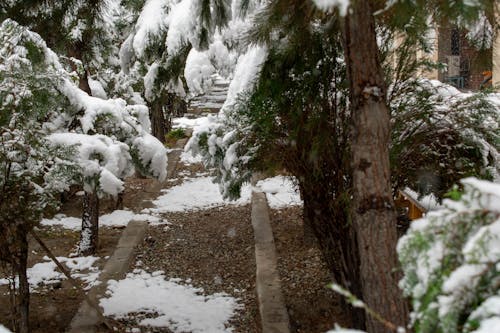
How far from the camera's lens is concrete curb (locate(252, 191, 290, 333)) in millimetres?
5414

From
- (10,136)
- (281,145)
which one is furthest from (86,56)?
(281,145)

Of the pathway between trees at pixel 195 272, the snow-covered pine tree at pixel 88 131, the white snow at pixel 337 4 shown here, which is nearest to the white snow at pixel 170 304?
the pathway between trees at pixel 195 272

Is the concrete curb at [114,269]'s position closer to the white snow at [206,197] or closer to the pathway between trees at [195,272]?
the pathway between trees at [195,272]

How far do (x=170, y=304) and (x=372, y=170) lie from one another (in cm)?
368

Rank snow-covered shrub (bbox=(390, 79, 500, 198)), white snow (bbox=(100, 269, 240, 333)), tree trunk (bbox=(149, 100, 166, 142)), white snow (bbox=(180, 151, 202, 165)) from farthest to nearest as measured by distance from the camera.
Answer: tree trunk (bbox=(149, 100, 166, 142)) → white snow (bbox=(180, 151, 202, 165)) → white snow (bbox=(100, 269, 240, 333)) → snow-covered shrub (bbox=(390, 79, 500, 198))

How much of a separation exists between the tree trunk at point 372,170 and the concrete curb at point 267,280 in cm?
219

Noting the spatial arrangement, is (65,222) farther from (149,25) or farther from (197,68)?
(149,25)

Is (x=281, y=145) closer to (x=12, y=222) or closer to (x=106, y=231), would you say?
(x=12, y=222)

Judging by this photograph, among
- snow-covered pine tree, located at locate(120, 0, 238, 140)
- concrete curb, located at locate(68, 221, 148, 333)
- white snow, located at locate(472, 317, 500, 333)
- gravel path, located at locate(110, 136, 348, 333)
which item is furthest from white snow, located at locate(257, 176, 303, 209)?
white snow, located at locate(472, 317, 500, 333)

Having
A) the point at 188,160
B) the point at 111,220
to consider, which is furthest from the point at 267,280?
the point at 188,160

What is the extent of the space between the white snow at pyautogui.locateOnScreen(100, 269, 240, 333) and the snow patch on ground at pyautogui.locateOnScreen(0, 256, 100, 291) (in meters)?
0.51

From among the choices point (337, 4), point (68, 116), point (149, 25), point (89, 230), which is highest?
point (149, 25)

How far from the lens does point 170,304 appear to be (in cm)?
625

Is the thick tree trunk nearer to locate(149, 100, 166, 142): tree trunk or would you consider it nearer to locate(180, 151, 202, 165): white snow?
locate(180, 151, 202, 165): white snow
